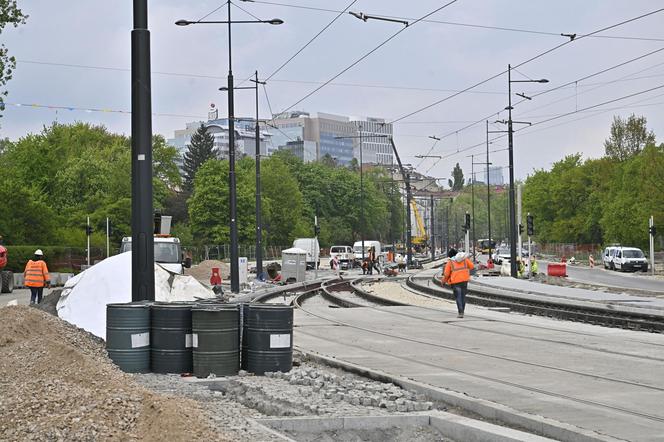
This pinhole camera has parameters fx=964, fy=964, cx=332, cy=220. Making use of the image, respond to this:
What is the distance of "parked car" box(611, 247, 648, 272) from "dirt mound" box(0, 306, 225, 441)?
6275 centimetres

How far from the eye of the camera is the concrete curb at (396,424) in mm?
8742

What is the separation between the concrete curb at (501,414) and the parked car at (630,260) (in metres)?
61.2

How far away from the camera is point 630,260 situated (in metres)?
70.3

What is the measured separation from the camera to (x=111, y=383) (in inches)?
396

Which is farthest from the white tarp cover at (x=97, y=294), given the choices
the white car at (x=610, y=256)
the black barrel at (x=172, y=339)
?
the white car at (x=610, y=256)

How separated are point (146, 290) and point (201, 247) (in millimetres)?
75854

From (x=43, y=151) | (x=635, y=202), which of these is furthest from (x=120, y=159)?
(x=635, y=202)

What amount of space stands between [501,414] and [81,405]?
3.96 metres

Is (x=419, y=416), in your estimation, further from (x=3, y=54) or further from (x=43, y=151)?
(x=43, y=151)

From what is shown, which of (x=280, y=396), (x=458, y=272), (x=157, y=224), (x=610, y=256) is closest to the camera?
(x=280, y=396)

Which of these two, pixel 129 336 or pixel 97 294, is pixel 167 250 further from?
pixel 129 336

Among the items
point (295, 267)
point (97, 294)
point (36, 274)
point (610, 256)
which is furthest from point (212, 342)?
point (610, 256)

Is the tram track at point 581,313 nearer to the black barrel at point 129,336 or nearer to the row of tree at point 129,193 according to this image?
the black barrel at point 129,336

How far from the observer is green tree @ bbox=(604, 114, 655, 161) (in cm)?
10106
